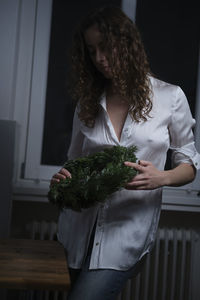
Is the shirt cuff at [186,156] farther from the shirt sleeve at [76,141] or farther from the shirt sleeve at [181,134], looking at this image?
the shirt sleeve at [76,141]

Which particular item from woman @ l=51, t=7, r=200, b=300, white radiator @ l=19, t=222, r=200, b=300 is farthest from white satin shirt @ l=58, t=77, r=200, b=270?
white radiator @ l=19, t=222, r=200, b=300

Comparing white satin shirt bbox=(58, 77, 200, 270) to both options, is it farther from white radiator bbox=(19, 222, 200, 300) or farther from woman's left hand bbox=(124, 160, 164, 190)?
white radiator bbox=(19, 222, 200, 300)

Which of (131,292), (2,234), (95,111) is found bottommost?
(131,292)

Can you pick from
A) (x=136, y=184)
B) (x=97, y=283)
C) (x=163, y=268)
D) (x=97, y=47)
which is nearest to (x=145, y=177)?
(x=136, y=184)

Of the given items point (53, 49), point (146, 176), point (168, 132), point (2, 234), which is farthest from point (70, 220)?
point (53, 49)

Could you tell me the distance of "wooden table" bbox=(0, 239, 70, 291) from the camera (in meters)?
1.05

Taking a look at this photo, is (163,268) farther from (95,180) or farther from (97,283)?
(95,180)

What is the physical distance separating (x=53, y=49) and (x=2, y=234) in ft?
3.83

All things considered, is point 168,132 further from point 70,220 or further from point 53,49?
point 53,49

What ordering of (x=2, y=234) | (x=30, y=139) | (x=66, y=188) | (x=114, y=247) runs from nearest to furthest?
(x=66, y=188) < (x=114, y=247) < (x=2, y=234) < (x=30, y=139)

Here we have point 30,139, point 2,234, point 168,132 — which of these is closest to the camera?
point 168,132

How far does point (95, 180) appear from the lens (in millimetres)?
1256

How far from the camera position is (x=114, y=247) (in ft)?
4.64

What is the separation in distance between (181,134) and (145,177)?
0.91ft
